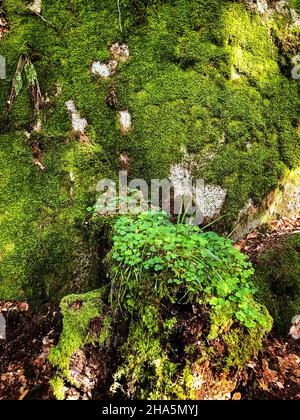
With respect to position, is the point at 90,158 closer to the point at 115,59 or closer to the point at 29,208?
the point at 29,208

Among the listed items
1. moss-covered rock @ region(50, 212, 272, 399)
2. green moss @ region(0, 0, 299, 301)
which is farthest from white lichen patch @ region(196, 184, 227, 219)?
moss-covered rock @ region(50, 212, 272, 399)

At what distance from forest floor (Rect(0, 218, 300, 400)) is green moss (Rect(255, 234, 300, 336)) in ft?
0.85

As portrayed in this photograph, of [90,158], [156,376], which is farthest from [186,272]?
[90,158]

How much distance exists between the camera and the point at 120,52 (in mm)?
4133

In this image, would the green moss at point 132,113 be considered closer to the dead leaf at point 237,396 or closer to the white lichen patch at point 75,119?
the white lichen patch at point 75,119

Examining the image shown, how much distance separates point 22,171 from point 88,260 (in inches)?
53.4

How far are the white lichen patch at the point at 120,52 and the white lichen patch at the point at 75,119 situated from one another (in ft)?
2.98

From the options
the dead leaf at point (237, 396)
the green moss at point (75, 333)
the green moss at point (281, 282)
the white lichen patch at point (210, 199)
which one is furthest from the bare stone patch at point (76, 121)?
the dead leaf at point (237, 396)

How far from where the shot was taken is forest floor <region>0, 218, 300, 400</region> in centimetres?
254

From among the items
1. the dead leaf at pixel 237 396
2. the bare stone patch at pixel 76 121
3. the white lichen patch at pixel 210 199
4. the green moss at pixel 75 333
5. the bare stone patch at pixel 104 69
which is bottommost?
the dead leaf at pixel 237 396

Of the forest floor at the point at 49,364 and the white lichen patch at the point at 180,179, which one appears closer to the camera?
the forest floor at the point at 49,364

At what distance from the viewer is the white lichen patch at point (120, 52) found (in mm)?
4121

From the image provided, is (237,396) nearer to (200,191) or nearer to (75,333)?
(75,333)

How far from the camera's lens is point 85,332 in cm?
261
